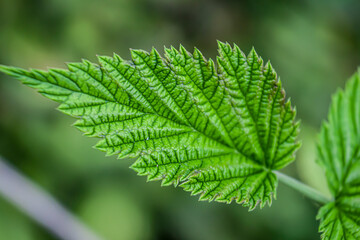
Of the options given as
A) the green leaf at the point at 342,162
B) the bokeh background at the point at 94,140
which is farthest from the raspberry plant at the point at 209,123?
the bokeh background at the point at 94,140

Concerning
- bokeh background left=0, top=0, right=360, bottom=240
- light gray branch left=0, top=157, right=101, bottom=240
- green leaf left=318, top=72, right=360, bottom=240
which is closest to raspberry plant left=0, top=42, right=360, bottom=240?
green leaf left=318, top=72, right=360, bottom=240

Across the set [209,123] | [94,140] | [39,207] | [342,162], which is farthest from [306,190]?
[94,140]

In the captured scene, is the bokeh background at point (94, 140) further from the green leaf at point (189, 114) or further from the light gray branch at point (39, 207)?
the green leaf at point (189, 114)

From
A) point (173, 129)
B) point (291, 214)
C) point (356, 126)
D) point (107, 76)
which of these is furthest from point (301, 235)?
point (107, 76)

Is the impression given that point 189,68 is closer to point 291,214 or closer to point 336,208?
point 336,208

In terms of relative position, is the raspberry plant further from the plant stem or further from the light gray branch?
the light gray branch

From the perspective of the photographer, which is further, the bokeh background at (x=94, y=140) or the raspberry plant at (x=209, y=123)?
the bokeh background at (x=94, y=140)

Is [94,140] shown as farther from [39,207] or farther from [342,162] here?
[342,162]
